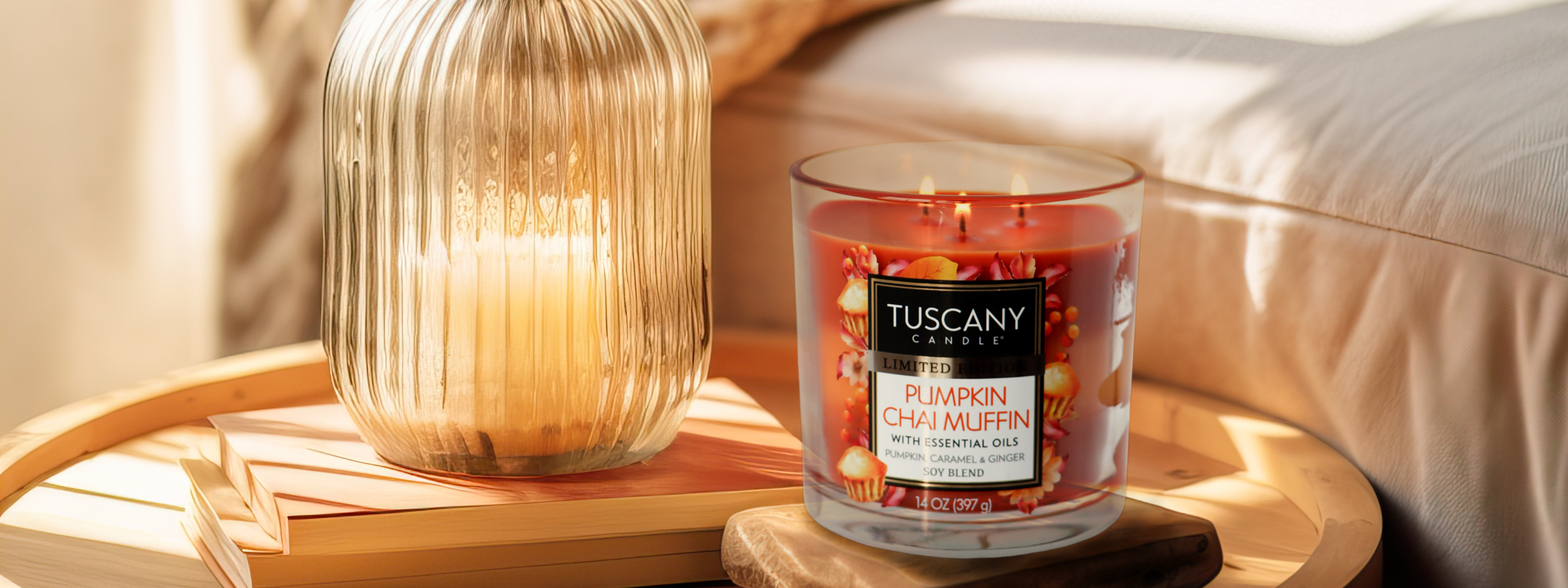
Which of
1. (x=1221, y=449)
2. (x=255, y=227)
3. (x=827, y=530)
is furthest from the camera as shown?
(x=255, y=227)

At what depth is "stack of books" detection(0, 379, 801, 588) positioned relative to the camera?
0.40 m

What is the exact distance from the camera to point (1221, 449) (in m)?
0.51

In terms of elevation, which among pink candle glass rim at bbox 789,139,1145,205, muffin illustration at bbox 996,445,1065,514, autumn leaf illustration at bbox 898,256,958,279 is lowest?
muffin illustration at bbox 996,445,1065,514

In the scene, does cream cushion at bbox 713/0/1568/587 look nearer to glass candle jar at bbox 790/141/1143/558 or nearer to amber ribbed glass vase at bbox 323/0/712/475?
glass candle jar at bbox 790/141/1143/558

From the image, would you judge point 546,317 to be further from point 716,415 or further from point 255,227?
point 255,227

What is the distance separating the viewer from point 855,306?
1.28 ft

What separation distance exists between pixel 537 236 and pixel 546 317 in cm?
3

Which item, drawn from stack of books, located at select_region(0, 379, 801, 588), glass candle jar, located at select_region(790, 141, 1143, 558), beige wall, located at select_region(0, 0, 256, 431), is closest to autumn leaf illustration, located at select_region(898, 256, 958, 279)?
glass candle jar, located at select_region(790, 141, 1143, 558)

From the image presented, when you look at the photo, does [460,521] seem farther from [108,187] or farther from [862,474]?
[108,187]

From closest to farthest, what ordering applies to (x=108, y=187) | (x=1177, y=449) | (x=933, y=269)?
(x=933, y=269) → (x=1177, y=449) → (x=108, y=187)

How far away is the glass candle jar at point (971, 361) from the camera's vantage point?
374 millimetres

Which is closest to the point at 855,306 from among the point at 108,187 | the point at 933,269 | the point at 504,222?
the point at 933,269

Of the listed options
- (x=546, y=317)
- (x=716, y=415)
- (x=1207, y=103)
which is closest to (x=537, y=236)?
(x=546, y=317)

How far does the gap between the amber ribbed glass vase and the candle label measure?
4.7 inches
